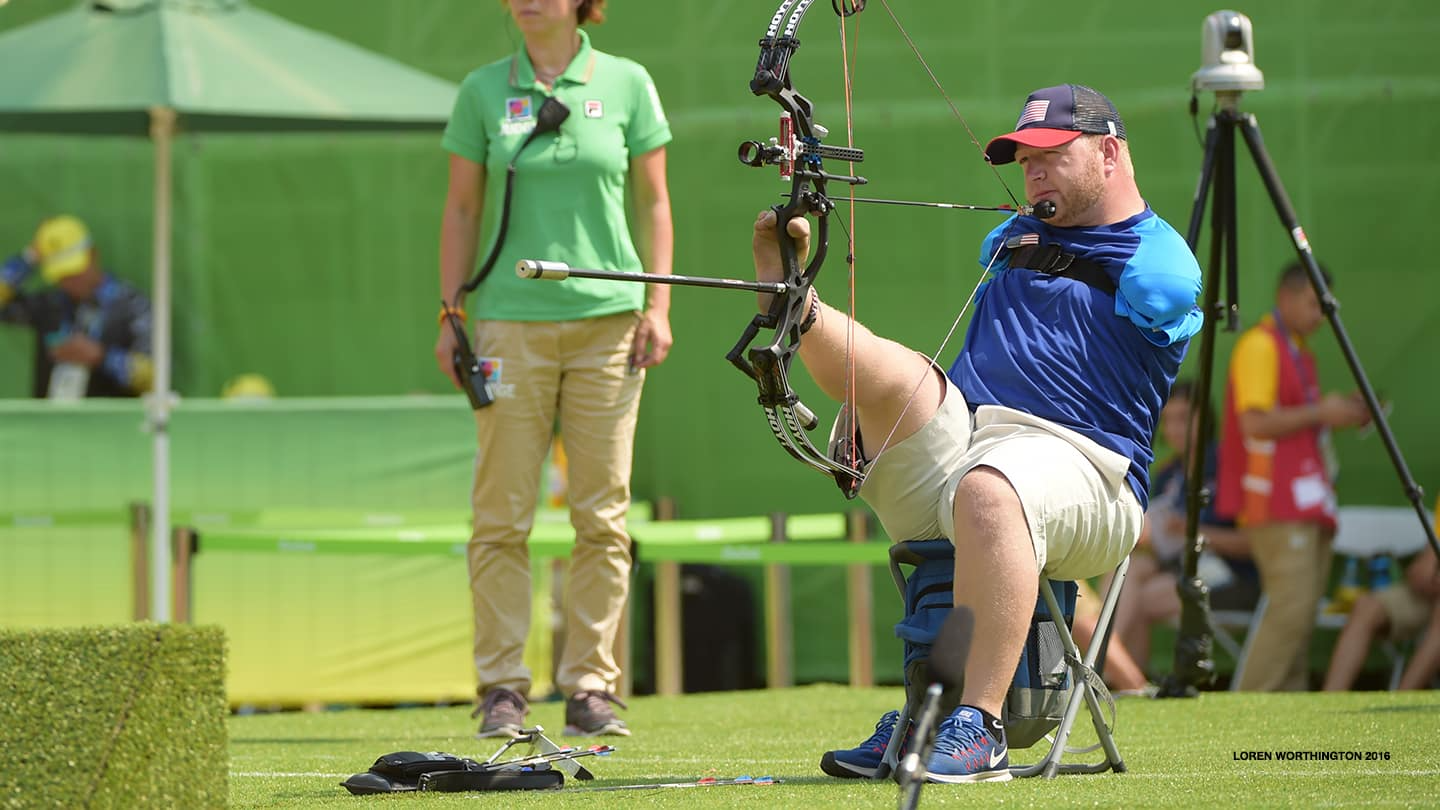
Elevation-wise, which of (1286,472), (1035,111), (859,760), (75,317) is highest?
(1035,111)

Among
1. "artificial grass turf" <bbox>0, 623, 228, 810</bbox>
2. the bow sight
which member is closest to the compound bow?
the bow sight

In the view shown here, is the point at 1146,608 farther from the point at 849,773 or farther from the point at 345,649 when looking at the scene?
the point at 849,773

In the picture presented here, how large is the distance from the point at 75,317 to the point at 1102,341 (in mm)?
5394

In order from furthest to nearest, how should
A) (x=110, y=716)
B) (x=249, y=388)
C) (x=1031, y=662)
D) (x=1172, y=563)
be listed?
(x=249, y=388) → (x=1172, y=563) → (x=1031, y=662) → (x=110, y=716)

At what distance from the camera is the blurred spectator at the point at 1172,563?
7.42 m

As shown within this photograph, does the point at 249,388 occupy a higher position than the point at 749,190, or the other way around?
the point at 749,190

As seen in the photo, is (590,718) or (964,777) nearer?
(964,777)

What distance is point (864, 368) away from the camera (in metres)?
3.65

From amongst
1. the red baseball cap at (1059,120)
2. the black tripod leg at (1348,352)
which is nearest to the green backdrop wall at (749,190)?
the black tripod leg at (1348,352)

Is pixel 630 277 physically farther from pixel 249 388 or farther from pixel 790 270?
pixel 249 388

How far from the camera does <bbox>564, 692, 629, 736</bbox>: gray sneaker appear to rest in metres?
5.18

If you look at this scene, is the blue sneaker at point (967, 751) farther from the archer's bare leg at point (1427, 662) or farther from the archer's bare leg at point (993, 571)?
the archer's bare leg at point (1427, 662)

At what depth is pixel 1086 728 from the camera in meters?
5.18

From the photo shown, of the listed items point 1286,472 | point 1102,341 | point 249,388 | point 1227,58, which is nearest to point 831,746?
point 1102,341
